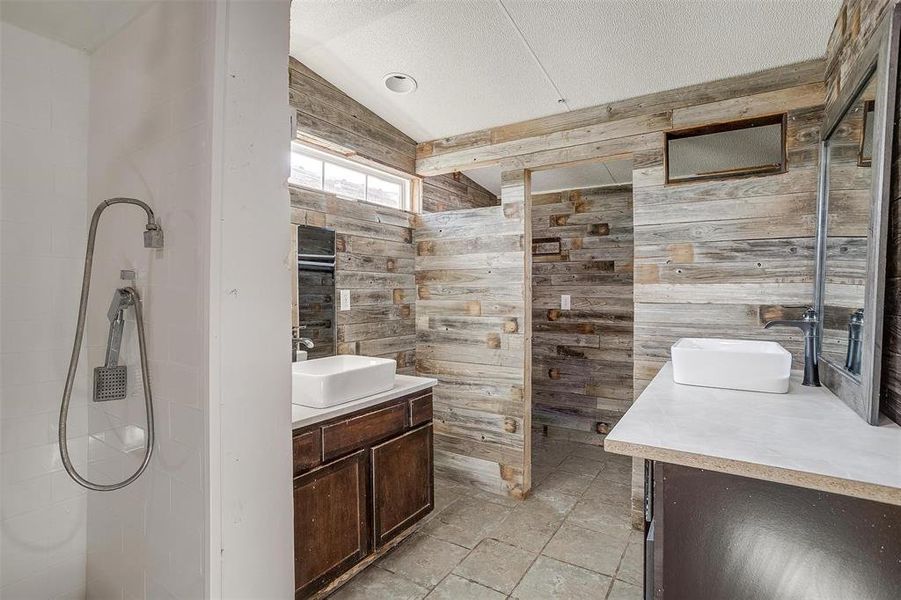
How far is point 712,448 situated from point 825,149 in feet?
5.64

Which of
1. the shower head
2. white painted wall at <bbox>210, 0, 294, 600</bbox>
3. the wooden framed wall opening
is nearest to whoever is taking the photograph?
white painted wall at <bbox>210, 0, 294, 600</bbox>

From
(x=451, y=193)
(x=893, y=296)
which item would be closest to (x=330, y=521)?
(x=893, y=296)

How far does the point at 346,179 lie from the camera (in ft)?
9.62

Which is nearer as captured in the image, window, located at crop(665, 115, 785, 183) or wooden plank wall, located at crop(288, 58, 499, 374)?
window, located at crop(665, 115, 785, 183)

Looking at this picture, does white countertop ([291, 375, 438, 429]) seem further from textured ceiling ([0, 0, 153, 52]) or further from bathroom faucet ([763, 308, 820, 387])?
bathroom faucet ([763, 308, 820, 387])

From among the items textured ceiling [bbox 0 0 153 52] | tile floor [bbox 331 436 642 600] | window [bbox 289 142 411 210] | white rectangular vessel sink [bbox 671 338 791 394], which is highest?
textured ceiling [bbox 0 0 153 52]

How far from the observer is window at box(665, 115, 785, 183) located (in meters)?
2.31

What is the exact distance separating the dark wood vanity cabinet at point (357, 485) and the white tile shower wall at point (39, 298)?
0.86 m

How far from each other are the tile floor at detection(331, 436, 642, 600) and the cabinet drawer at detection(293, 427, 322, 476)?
0.69m

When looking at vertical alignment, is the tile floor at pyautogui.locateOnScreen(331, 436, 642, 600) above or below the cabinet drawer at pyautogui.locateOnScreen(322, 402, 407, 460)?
below

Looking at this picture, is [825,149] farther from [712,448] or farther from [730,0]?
[712,448]

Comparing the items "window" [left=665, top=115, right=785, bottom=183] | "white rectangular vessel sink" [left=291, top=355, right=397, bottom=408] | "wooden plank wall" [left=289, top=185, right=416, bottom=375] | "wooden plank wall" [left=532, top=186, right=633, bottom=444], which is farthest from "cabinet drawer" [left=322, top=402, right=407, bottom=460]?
"wooden plank wall" [left=532, top=186, right=633, bottom=444]

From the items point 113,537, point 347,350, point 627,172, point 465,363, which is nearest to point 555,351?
point 465,363

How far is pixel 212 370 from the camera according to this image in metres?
1.17
